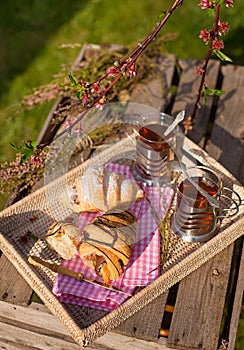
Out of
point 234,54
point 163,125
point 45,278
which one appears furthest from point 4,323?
point 234,54

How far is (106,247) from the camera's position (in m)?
1.54

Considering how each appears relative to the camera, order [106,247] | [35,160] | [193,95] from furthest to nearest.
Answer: [193,95], [35,160], [106,247]

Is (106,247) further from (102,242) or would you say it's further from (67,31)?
(67,31)

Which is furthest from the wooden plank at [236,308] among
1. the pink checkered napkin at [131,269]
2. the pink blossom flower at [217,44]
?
the pink blossom flower at [217,44]

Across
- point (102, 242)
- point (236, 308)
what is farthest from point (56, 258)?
point (236, 308)

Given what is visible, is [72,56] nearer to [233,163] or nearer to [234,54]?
[234,54]

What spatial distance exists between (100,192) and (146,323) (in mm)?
398

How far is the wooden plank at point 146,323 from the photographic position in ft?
5.18

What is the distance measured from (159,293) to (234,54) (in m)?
1.95

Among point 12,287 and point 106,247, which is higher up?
point 106,247

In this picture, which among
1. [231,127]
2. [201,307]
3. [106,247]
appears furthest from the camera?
[231,127]

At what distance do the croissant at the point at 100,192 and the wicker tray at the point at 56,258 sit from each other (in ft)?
0.29

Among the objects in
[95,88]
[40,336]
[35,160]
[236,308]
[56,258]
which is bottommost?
[40,336]

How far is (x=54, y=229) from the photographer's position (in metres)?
1.67
